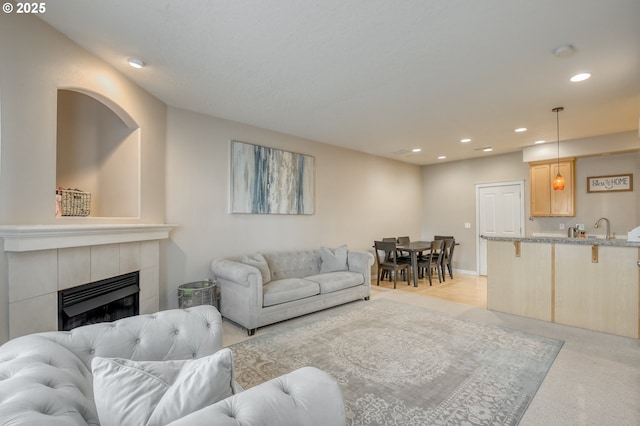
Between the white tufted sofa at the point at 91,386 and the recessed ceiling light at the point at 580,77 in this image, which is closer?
the white tufted sofa at the point at 91,386

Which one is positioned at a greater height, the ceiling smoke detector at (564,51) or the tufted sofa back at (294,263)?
the ceiling smoke detector at (564,51)

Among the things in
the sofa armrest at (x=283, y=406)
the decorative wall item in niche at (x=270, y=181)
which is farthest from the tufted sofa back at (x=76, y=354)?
the decorative wall item in niche at (x=270, y=181)

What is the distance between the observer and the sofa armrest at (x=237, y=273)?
137 inches

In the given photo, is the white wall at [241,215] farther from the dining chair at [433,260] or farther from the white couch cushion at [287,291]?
the dining chair at [433,260]

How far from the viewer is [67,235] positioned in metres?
2.25

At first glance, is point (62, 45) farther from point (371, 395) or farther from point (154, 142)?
point (371, 395)

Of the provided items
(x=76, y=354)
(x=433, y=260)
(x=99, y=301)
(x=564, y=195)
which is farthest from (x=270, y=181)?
(x=564, y=195)

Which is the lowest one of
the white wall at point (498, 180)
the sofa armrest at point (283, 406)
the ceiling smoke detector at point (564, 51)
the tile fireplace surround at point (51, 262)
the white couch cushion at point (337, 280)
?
the white couch cushion at point (337, 280)

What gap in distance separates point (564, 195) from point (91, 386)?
7090 millimetres

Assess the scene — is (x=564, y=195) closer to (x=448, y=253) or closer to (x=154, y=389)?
(x=448, y=253)

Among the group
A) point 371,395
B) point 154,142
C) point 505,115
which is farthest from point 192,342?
point 505,115

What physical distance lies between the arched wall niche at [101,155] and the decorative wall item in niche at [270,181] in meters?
1.33

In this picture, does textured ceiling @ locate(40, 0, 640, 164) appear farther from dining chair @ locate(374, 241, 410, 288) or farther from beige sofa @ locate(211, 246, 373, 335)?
dining chair @ locate(374, 241, 410, 288)

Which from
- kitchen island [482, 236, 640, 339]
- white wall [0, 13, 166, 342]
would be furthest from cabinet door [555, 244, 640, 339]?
white wall [0, 13, 166, 342]
